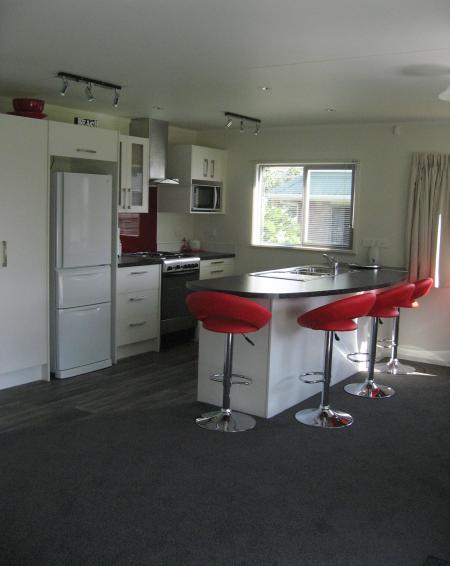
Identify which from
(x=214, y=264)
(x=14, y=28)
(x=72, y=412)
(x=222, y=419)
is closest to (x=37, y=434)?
(x=72, y=412)

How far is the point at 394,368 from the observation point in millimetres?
5832

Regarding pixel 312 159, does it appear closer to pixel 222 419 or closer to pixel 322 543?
pixel 222 419

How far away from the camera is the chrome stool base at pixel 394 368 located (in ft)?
19.0

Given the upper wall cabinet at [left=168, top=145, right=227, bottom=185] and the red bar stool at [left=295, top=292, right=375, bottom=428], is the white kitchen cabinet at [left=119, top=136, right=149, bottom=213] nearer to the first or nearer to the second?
the upper wall cabinet at [left=168, top=145, right=227, bottom=185]

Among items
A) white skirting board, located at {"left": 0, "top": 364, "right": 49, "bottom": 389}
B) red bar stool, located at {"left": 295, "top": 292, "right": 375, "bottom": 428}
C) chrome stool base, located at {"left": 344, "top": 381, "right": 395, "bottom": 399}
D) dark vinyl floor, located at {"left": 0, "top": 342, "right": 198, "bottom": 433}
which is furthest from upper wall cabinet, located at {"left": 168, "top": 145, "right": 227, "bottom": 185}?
red bar stool, located at {"left": 295, "top": 292, "right": 375, "bottom": 428}

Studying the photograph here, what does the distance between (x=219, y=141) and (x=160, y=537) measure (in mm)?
5406

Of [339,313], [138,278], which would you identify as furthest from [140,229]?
[339,313]

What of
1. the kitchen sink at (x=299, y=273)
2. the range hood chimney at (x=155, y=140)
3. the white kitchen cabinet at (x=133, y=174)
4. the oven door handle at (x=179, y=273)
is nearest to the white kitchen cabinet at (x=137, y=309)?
the oven door handle at (x=179, y=273)

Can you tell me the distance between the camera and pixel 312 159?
22.0 feet

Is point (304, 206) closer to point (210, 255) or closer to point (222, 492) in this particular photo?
point (210, 255)

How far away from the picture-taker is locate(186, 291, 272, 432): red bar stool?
3871 millimetres

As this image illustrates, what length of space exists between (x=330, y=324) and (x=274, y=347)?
451mm

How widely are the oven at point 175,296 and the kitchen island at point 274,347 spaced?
1.61 meters

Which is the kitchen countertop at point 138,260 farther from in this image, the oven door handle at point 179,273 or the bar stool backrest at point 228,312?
the bar stool backrest at point 228,312
